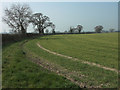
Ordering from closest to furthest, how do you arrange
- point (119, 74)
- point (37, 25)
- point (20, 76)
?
point (20, 76) → point (119, 74) → point (37, 25)

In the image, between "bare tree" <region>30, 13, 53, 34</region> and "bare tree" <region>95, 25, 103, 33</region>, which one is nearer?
"bare tree" <region>30, 13, 53, 34</region>

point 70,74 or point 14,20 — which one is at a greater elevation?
point 14,20

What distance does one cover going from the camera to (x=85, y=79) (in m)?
6.48

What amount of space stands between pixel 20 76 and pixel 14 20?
169 feet

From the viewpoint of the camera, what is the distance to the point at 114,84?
19.1 ft

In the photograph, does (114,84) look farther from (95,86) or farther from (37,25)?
(37,25)

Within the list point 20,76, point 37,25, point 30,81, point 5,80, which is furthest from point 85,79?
point 37,25

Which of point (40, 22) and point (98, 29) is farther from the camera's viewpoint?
point (98, 29)

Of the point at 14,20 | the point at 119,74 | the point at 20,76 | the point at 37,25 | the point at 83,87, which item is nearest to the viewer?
the point at 83,87

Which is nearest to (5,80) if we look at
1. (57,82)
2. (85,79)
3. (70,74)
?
(57,82)

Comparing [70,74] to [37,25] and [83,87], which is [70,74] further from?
[37,25]

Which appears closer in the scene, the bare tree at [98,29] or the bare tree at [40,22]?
the bare tree at [40,22]

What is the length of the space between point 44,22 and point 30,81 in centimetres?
7997

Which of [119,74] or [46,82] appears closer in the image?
[46,82]
